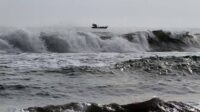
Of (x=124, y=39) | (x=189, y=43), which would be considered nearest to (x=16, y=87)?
(x=124, y=39)

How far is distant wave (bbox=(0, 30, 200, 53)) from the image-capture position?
23.5 m

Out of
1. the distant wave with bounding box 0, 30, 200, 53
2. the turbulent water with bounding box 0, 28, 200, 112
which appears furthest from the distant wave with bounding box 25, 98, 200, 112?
the distant wave with bounding box 0, 30, 200, 53

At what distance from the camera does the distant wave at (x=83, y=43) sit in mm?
23531

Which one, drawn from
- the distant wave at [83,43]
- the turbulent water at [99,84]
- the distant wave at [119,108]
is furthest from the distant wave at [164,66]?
the distant wave at [83,43]

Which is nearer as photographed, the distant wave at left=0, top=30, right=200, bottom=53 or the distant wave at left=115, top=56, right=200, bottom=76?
the distant wave at left=115, top=56, right=200, bottom=76

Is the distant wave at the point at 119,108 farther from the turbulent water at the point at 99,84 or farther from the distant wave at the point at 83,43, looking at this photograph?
the distant wave at the point at 83,43

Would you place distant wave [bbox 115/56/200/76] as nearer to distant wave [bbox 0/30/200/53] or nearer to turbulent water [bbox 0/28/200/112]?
turbulent water [bbox 0/28/200/112]

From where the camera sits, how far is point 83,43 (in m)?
25.3

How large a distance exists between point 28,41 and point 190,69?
12.1m

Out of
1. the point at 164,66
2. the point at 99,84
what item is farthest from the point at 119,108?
the point at 164,66

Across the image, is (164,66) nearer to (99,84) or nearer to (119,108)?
(99,84)

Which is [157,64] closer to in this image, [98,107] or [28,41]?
[98,107]

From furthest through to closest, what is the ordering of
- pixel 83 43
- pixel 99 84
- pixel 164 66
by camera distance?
1. pixel 83 43
2. pixel 164 66
3. pixel 99 84

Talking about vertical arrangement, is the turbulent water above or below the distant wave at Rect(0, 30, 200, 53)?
below
